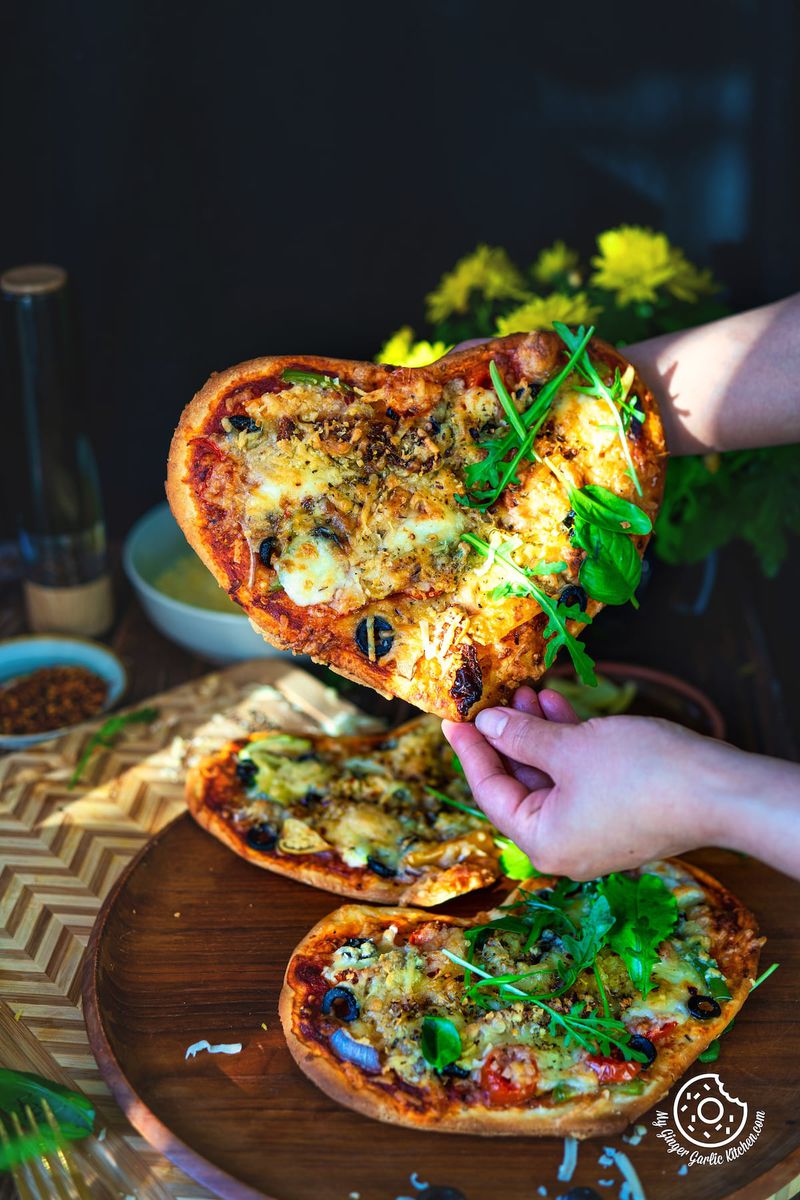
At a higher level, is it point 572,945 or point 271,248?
point 271,248

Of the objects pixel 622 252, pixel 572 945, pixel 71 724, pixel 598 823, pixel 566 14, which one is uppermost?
pixel 566 14

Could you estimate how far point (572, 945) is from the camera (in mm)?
2836

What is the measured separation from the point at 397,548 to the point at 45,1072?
144 centimetres

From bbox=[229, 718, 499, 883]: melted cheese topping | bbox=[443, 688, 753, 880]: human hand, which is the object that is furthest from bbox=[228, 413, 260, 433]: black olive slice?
bbox=[229, 718, 499, 883]: melted cheese topping

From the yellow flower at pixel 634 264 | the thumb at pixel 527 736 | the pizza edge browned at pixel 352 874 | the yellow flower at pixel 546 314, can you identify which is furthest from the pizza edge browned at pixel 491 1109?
the yellow flower at pixel 634 264

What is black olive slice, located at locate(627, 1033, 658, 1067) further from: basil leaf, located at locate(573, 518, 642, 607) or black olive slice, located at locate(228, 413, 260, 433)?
black olive slice, located at locate(228, 413, 260, 433)

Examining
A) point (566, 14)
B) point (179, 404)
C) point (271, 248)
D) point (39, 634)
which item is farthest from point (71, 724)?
point (566, 14)

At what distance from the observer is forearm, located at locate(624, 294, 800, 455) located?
3.36m

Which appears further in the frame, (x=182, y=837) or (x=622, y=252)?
(x=622, y=252)

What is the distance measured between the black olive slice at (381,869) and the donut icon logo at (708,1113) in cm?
89

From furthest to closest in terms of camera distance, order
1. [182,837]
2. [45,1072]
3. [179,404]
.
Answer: [179,404]
[182,837]
[45,1072]

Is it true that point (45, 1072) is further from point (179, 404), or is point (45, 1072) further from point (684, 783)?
point (179, 404)

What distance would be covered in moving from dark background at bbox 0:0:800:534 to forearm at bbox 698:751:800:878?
9.50 ft

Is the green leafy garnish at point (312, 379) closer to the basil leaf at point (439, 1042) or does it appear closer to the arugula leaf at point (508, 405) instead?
the arugula leaf at point (508, 405)
